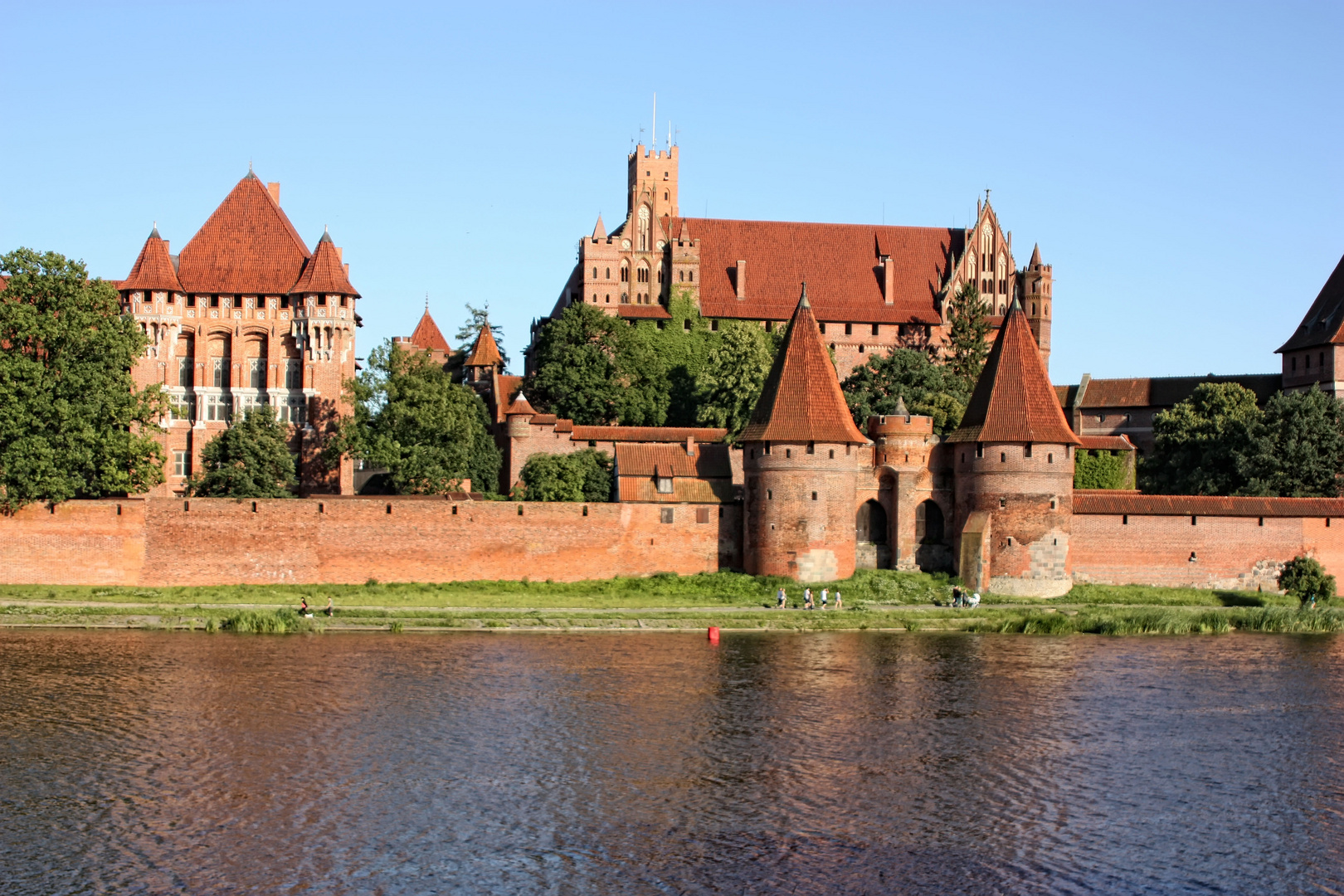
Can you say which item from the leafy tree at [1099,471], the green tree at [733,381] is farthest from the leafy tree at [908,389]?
the leafy tree at [1099,471]

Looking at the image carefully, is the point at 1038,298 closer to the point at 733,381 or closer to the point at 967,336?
the point at 967,336

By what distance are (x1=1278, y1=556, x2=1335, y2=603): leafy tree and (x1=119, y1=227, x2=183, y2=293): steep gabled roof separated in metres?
35.5

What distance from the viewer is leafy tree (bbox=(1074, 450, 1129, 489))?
5400 cm

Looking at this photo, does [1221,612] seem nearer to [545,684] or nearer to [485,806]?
[545,684]

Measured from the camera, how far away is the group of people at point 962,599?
40.3 meters

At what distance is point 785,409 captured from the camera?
42406 millimetres

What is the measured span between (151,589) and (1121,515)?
2513cm

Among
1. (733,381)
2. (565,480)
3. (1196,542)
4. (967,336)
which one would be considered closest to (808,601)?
(1196,542)

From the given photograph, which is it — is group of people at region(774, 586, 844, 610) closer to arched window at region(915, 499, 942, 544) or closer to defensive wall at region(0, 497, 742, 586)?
defensive wall at region(0, 497, 742, 586)

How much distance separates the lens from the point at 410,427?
48219 millimetres

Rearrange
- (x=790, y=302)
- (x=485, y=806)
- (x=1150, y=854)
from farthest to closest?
(x=790, y=302) < (x=485, y=806) < (x=1150, y=854)

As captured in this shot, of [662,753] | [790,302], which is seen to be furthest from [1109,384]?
[662,753]

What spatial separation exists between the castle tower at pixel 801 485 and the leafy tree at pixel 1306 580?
11647 millimetres

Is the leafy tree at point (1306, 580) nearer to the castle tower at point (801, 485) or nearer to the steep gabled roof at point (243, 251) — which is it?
the castle tower at point (801, 485)
